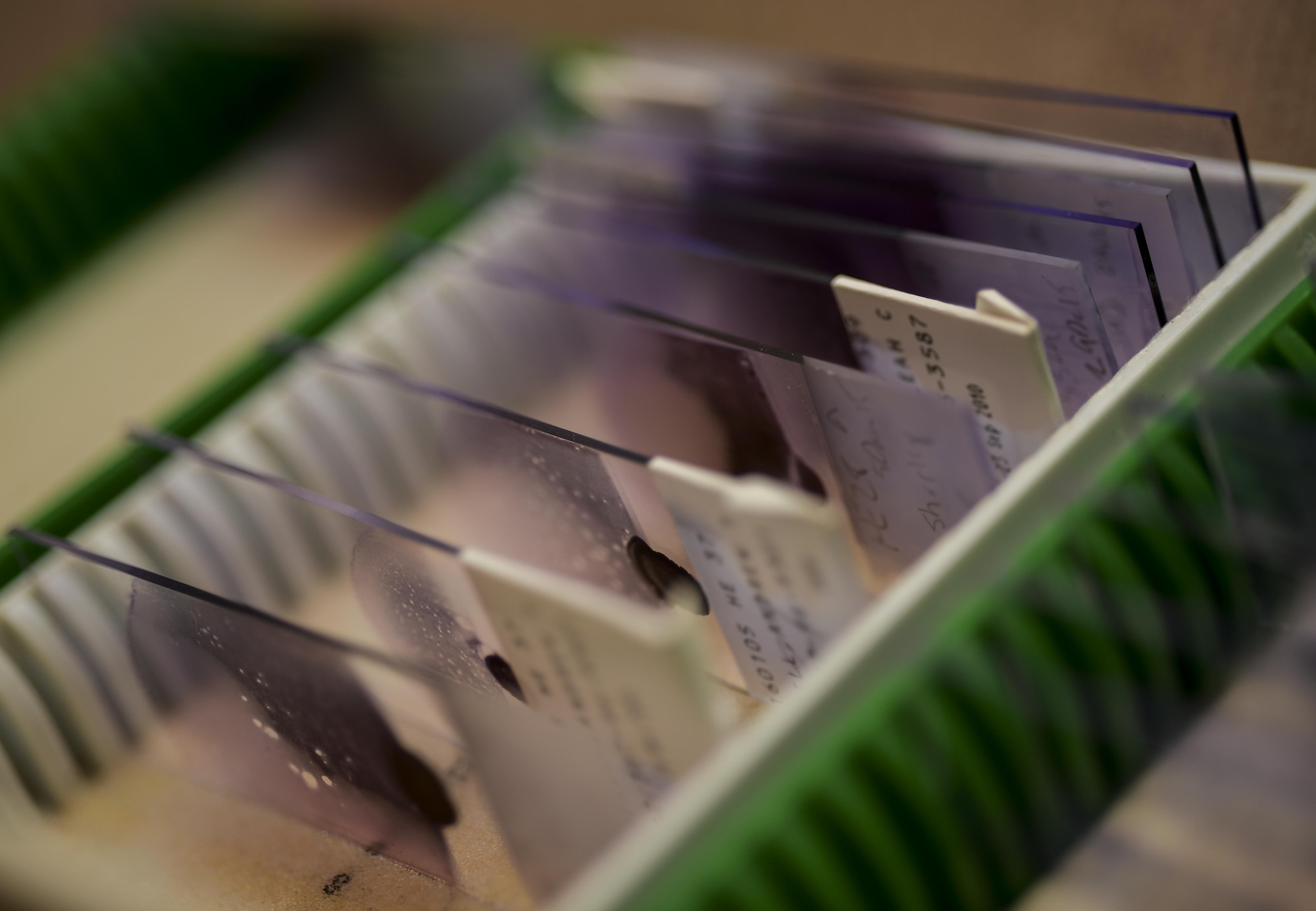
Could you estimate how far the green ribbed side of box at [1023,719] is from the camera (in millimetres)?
661

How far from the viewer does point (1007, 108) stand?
3.91ft

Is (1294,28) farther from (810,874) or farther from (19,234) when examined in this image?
(19,234)

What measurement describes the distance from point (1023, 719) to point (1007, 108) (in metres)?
0.67

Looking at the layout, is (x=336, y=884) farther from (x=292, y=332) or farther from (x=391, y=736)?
(x=292, y=332)

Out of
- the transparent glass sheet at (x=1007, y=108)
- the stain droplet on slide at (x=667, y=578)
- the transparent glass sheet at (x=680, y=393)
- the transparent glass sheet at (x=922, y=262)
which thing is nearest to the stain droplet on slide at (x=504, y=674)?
the stain droplet on slide at (x=667, y=578)

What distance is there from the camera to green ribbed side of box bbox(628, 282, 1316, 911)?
0.66 m

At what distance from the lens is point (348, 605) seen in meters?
1.18

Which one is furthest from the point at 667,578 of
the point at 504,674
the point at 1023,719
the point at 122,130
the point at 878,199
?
the point at 122,130

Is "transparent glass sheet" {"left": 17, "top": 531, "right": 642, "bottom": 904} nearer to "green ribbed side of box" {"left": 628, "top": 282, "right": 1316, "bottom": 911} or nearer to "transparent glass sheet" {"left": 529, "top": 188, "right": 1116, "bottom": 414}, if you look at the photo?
"green ribbed side of box" {"left": 628, "top": 282, "right": 1316, "bottom": 911}

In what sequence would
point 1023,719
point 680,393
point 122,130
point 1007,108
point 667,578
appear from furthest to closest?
1. point 122,130
2. point 1007,108
3. point 680,393
4. point 667,578
5. point 1023,719

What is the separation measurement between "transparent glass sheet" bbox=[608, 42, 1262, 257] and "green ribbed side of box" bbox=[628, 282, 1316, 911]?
14 cm

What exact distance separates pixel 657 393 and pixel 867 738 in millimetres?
389

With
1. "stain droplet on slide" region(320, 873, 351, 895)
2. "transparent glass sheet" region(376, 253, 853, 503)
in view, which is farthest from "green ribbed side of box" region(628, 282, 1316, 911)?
"stain droplet on slide" region(320, 873, 351, 895)

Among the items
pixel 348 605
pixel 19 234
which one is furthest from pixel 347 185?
pixel 348 605
